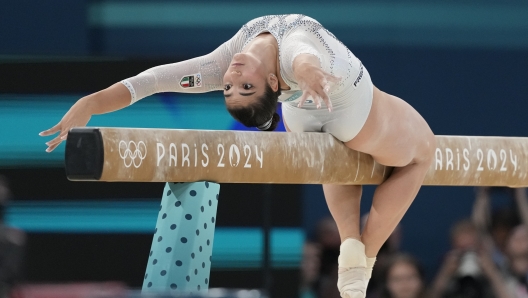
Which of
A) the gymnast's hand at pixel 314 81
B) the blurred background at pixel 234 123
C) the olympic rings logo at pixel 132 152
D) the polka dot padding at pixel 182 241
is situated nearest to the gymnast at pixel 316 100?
the gymnast's hand at pixel 314 81

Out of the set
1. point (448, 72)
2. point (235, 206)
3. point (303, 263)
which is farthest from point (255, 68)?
point (448, 72)

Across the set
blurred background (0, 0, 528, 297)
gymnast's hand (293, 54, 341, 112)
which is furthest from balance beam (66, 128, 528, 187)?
blurred background (0, 0, 528, 297)

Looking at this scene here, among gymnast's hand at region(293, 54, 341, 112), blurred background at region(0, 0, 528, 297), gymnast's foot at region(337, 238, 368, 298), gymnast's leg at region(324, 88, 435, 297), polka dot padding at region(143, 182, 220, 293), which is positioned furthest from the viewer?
blurred background at region(0, 0, 528, 297)

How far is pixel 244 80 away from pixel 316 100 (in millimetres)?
398

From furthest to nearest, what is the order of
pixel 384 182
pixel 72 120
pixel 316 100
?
pixel 384 182 → pixel 72 120 → pixel 316 100

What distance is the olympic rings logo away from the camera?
272 centimetres

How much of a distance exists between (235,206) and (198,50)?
141 cm

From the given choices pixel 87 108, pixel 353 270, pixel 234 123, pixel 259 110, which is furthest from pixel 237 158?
pixel 234 123

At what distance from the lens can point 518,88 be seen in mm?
6191

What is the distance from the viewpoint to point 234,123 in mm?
4781

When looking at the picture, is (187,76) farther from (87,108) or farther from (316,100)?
(316,100)

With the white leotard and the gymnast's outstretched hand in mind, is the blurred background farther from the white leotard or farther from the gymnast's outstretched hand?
the white leotard

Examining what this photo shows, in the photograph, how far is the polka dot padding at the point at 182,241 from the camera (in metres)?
3.10

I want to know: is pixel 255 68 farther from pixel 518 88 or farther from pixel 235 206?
pixel 518 88
